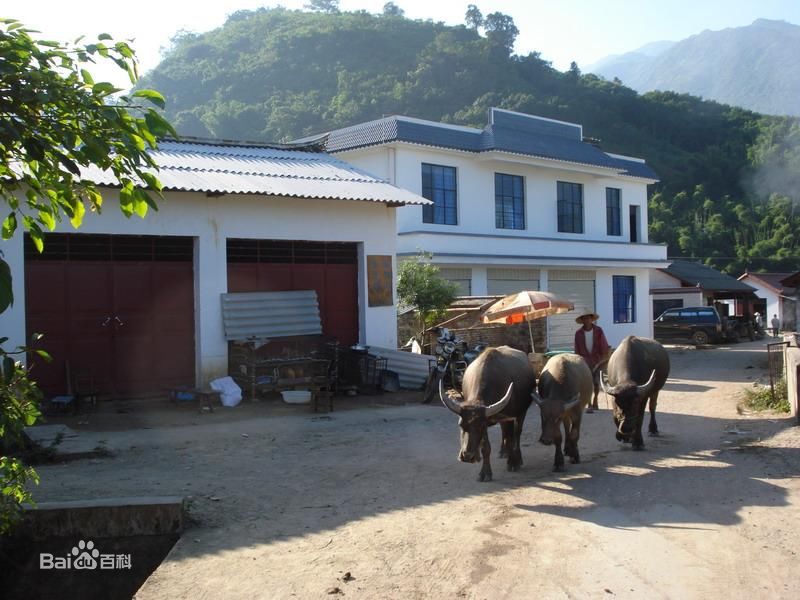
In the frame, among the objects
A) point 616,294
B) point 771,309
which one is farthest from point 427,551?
point 771,309

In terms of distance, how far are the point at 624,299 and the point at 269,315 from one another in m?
20.6

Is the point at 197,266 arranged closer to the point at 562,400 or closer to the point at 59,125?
the point at 562,400

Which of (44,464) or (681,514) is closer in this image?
(681,514)

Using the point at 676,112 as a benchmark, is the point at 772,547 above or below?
below

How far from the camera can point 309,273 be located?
15906 millimetres

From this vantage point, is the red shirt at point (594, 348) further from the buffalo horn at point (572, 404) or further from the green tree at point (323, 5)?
the green tree at point (323, 5)

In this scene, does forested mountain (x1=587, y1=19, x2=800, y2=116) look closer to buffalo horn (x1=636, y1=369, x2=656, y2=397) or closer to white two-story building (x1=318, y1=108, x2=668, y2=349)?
white two-story building (x1=318, y1=108, x2=668, y2=349)

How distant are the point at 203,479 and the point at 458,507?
2.91 m

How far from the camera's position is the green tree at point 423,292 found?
1900cm

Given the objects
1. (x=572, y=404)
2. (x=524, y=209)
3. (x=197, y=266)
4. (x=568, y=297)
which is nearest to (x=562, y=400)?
(x=572, y=404)

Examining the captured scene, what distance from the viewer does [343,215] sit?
52.9 ft

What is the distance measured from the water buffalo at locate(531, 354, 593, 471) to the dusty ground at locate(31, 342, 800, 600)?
322 mm

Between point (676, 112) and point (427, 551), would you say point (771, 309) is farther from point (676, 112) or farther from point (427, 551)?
point (427, 551)

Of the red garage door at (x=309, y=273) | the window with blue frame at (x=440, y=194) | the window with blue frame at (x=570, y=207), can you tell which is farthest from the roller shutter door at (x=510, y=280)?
the red garage door at (x=309, y=273)
